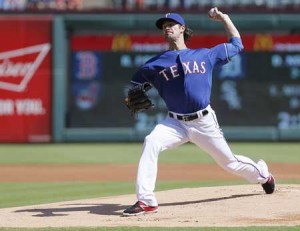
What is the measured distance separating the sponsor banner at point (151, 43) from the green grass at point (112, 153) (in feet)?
6.75

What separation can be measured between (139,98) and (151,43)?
10387 millimetres

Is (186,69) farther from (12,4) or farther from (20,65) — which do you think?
(12,4)

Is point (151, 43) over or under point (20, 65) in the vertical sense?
over

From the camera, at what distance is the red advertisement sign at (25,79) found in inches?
695

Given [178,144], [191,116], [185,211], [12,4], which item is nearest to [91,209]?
[185,211]

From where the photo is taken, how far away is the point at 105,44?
17.7m

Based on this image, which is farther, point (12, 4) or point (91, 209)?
point (12, 4)

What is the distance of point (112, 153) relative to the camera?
15.9m

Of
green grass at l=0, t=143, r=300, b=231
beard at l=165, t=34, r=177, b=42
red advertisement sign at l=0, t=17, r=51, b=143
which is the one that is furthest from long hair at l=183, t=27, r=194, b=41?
red advertisement sign at l=0, t=17, r=51, b=143

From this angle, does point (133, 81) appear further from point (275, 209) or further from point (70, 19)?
point (70, 19)

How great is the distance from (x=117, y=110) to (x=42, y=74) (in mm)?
1793

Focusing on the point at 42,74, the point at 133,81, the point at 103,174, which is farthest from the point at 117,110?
the point at 133,81

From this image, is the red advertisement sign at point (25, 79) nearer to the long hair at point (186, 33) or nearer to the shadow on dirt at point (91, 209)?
the shadow on dirt at point (91, 209)

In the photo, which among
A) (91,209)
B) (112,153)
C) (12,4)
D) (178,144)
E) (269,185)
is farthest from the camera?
(12,4)
